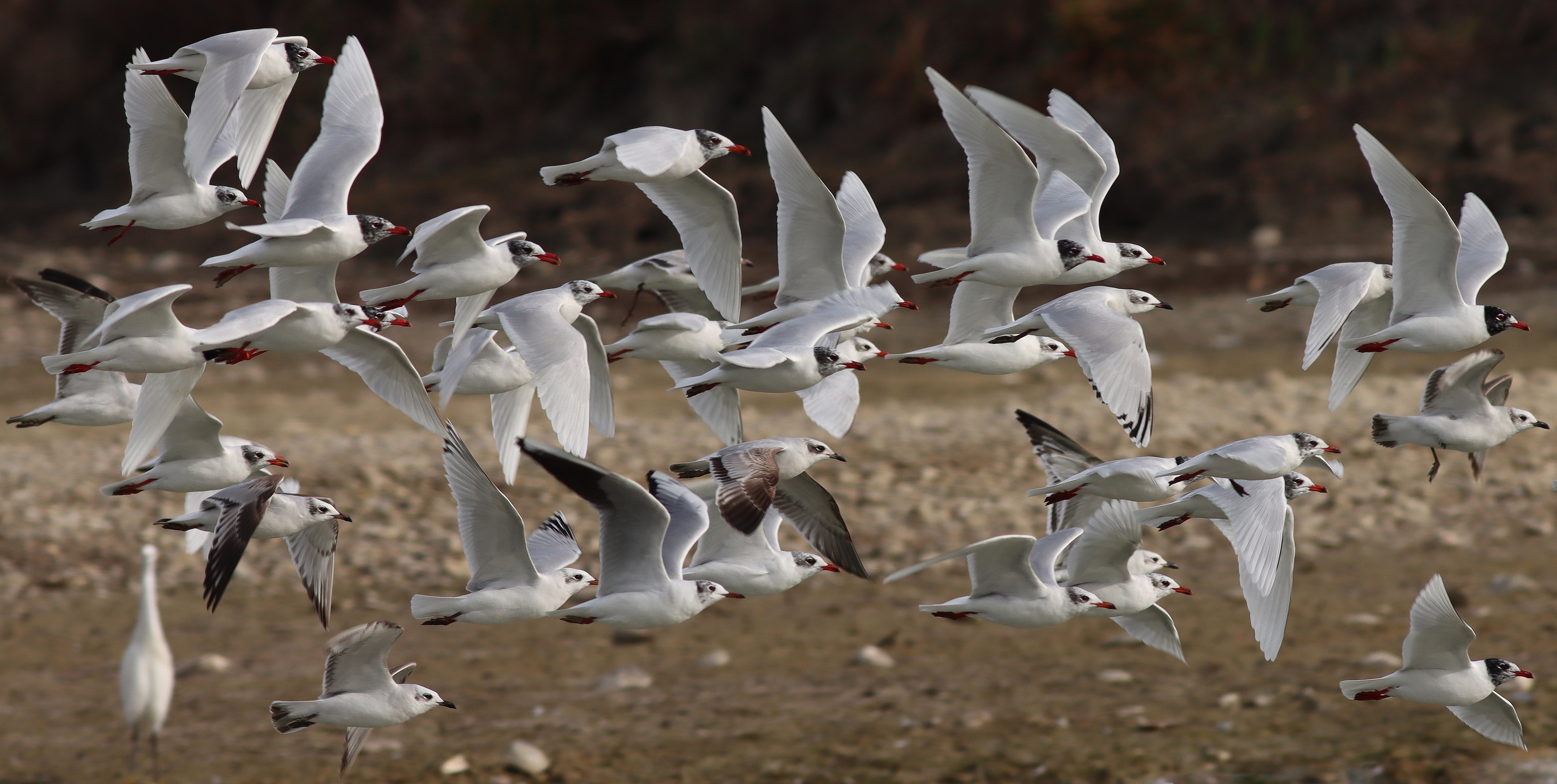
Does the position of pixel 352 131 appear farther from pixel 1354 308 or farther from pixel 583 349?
pixel 1354 308

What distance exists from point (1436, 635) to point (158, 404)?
497 centimetres

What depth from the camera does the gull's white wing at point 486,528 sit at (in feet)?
19.9

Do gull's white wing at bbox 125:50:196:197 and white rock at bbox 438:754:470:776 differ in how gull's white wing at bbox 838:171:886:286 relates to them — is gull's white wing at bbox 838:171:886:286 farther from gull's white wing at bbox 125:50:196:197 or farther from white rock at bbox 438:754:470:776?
white rock at bbox 438:754:470:776

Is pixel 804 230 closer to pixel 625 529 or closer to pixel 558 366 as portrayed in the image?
pixel 558 366

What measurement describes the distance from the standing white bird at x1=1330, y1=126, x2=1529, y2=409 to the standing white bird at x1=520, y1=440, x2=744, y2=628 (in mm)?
2600

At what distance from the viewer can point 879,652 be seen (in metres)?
10.6

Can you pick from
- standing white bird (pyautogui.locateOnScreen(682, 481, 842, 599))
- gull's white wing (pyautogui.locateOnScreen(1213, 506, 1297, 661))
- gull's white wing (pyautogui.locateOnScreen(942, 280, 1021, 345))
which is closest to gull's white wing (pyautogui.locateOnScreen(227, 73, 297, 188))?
standing white bird (pyautogui.locateOnScreen(682, 481, 842, 599))

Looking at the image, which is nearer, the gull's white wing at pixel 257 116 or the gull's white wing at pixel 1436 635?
the gull's white wing at pixel 1436 635

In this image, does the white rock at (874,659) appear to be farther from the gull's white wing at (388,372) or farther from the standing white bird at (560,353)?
the gull's white wing at (388,372)

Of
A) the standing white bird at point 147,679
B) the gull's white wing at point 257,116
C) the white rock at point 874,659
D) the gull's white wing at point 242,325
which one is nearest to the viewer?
the gull's white wing at point 242,325

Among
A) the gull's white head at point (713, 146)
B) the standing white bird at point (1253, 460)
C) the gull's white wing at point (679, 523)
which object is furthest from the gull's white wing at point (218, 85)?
the standing white bird at point (1253, 460)

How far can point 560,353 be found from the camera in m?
6.21

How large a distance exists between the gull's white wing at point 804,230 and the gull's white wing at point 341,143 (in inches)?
64.5

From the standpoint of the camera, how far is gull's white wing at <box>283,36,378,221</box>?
21.3 feet
